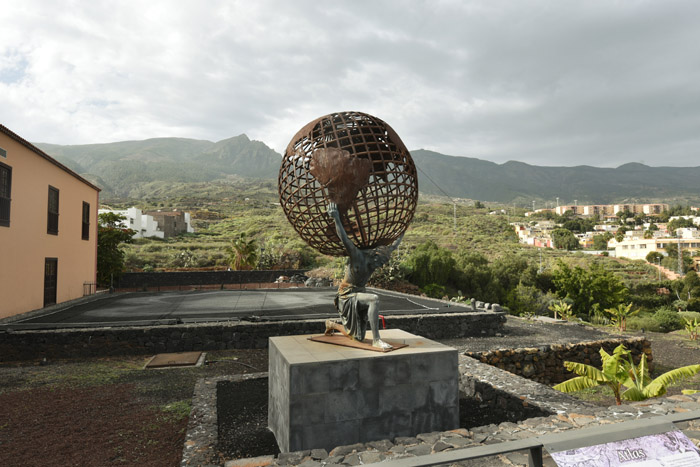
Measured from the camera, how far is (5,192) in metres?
11.5

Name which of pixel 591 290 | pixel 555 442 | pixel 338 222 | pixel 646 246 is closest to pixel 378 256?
pixel 338 222

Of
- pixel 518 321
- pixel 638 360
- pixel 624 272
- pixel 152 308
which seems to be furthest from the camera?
pixel 624 272

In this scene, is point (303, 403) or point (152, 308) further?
point (152, 308)

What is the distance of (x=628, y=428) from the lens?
2.32 metres

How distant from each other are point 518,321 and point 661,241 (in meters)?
74.6

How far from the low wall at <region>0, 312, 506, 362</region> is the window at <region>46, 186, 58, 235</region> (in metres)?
7.06

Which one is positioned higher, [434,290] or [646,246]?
[646,246]

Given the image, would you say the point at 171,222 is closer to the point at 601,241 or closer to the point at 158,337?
the point at 158,337

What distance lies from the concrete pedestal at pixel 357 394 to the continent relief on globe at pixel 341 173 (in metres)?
1.91

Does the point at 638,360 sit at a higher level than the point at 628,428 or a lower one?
lower

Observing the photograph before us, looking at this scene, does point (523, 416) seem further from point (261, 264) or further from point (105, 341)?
point (261, 264)

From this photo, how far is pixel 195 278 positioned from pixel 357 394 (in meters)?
22.2

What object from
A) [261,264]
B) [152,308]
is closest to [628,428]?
[152,308]

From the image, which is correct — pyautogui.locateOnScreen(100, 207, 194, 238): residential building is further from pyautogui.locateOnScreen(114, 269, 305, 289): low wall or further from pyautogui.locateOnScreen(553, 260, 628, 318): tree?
pyautogui.locateOnScreen(553, 260, 628, 318): tree
